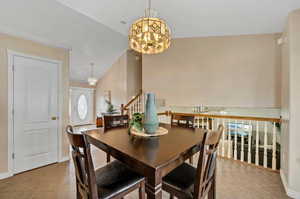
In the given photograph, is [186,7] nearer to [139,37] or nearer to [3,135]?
[139,37]

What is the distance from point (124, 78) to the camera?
22.1ft

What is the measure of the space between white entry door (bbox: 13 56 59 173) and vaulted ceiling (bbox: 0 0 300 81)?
1.87 ft

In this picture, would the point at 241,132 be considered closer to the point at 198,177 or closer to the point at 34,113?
the point at 198,177

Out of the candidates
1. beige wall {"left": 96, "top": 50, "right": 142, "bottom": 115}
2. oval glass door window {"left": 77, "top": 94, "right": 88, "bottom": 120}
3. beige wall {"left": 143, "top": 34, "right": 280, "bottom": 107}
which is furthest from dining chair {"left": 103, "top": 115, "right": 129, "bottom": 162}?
oval glass door window {"left": 77, "top": 94, "right": 88, "bottom": 120}

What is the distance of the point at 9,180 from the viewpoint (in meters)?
2.42

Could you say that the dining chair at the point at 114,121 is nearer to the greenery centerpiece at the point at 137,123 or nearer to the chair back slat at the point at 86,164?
the greenery centerpiece at the point at 137,123

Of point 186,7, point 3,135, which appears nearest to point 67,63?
point 3,135

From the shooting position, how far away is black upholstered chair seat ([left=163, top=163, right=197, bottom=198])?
124cm

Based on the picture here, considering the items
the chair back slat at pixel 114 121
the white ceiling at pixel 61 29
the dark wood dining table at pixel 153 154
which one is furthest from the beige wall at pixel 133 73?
the dark wood dining table at pixel 153 154

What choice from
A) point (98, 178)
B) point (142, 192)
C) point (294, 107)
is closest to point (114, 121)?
point (98, 178)

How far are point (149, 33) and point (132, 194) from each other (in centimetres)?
211

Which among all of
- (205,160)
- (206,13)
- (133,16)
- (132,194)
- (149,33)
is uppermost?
(133,16)

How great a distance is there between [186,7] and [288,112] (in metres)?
2.29

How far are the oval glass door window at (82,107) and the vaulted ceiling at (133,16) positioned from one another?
448cm
